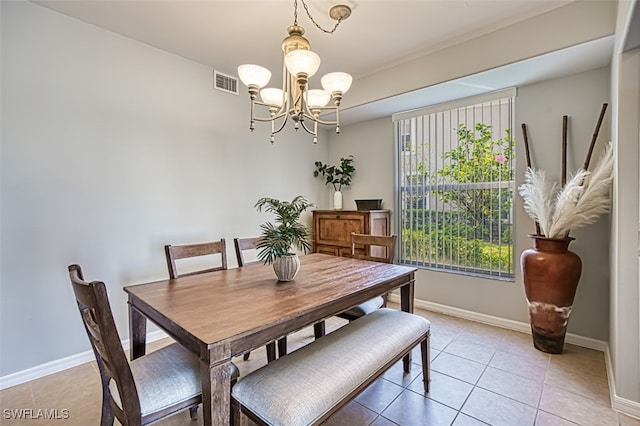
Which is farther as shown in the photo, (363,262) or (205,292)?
(363,262)

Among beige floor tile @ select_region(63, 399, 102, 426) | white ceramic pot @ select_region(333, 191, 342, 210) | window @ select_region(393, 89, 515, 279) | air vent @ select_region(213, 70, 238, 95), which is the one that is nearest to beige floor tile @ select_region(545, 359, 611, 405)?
window @ select_region(393, 89, 515, 279)

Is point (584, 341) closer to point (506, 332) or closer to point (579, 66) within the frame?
point (506, 332)

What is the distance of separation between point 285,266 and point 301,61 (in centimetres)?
122

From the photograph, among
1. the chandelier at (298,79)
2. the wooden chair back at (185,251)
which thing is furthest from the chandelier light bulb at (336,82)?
the wooden chair back at (185,251)

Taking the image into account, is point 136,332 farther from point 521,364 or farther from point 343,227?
point 521,364

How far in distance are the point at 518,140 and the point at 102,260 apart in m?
3.95

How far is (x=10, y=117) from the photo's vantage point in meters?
2.08

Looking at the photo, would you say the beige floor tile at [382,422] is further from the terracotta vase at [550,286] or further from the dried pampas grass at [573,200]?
the dried pampas grass at [573,200]

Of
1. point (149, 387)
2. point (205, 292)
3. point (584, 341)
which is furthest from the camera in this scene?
point (584, 341)

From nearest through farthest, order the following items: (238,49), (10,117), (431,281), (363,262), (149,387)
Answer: (149,387) → (10,117) → (363,262) → (238,49) → (431,281)

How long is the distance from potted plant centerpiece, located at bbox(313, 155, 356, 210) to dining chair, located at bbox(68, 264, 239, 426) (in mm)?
3037

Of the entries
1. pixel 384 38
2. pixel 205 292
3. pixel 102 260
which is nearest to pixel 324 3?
pixel 384 38

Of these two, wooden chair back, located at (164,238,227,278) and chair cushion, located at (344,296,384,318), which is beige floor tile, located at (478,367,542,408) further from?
wooden chair back, located at (164,238,227,278)

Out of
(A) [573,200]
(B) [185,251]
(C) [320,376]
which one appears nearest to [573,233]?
(A) [573,200]
